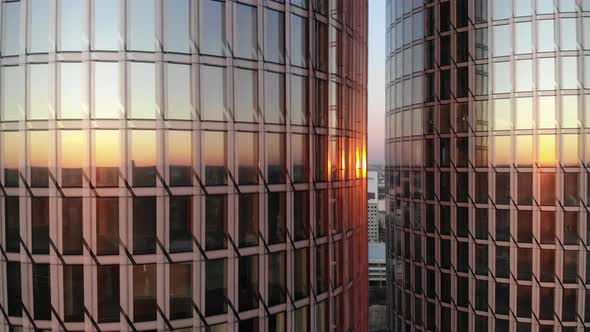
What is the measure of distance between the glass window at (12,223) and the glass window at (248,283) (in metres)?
9.70

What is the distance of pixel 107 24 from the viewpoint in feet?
68.2

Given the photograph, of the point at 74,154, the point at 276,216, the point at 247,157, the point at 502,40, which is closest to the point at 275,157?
the point at 247,157

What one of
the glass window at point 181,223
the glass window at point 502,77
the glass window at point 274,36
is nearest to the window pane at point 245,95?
the glass window at point 274,36

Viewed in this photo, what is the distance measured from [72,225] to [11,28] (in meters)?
8.89

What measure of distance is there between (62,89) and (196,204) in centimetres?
740

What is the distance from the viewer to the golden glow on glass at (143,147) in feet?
69.1

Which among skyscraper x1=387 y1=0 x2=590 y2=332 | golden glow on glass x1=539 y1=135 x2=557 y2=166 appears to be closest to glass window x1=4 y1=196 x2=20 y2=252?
skyscraper x1=387 y1=0 x2=590 y2=332

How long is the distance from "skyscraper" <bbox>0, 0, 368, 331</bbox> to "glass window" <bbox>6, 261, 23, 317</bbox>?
7 cm

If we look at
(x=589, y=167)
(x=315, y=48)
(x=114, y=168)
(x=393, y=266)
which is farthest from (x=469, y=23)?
(x=114, y=168)

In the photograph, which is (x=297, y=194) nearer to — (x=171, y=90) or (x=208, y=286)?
(x=208, y=286)

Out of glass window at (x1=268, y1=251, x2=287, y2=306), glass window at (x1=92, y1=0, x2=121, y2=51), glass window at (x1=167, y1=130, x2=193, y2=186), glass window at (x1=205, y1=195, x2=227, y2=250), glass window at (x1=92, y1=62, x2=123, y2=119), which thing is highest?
glass window at (x1=92, y1=0, x2=121, y2=51)

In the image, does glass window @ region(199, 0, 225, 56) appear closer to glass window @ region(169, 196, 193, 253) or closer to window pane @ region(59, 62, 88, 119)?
window pane @ region(59, 62, 88, 119)

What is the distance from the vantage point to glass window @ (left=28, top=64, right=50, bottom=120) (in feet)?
68.9

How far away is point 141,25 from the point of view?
21.1 m
